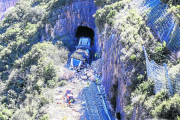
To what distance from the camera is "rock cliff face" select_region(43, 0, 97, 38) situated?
142 feet

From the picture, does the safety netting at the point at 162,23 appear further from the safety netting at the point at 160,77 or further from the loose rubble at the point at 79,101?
the loose rubble at the point at 79,101

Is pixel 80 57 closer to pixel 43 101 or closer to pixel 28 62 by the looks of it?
pixel 28 62

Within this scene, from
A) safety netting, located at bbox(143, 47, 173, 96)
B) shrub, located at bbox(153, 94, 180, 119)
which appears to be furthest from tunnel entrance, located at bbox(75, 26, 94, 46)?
shrub, located at bbox(153, 94, 180, 119)

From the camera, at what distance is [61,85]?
28172mm

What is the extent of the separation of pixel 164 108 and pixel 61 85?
1874cm

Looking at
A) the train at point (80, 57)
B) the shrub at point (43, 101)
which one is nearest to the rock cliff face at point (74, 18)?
the train at point (80, 57)

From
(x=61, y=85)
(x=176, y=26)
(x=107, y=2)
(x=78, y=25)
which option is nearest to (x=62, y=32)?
(x=78, y=25)

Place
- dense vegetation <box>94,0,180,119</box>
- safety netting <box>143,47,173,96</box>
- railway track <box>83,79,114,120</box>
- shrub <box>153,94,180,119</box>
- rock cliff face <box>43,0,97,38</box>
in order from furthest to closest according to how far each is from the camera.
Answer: rock cliff face <box>43,0,97,38</box>
railway track <box>83,79,114,120</box>
safety netting <box>143,47,173,96</box>
dense vegetation <box>94,0,180,119</box>
shrub <box>153,94,180,119</box>

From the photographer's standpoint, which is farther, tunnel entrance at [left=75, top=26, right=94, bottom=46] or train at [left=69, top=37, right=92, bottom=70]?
tunnel entrance at [left=75, top=26, right=94, bottom=46]

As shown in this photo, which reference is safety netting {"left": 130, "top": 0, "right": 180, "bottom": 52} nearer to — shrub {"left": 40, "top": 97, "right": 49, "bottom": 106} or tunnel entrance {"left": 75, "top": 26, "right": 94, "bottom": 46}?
shrub {"left": 40, "top": 97, "right": 49, "bottom": 106}

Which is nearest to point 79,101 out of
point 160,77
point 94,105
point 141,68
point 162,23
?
point 94,105

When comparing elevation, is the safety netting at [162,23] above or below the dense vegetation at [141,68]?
above

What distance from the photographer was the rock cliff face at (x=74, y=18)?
43.4 metres

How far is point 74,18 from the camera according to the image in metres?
43.7
